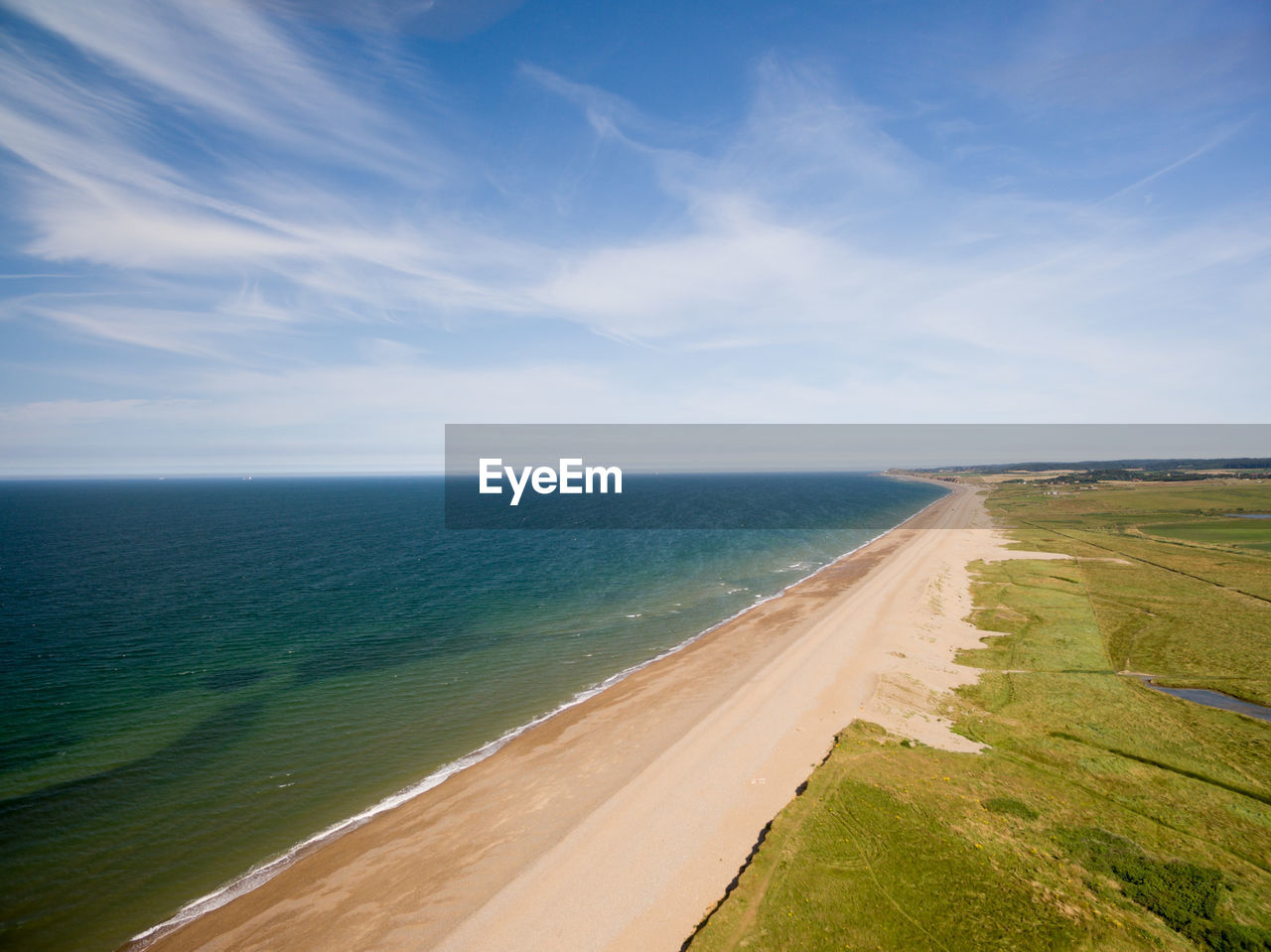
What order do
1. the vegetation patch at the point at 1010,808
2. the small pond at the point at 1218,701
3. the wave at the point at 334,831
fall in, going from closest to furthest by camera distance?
1. the wave at the point at 334,831
2. the vegetation patch at the point at 1010,808
3. the small pond at the point at 1218,701

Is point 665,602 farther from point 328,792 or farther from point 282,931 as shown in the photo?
point 282,931

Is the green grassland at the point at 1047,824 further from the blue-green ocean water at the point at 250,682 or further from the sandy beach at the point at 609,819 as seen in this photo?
the blue-green ocean water at the point at 250,682

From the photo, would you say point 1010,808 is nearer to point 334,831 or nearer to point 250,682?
point 334,831

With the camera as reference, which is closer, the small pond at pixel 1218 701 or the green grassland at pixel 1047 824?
the green grassland at pixel 1047 824

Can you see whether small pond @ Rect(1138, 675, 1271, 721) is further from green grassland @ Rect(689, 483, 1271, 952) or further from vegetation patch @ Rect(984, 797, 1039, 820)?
vegetation patch @ Rect(984, 797, 1039, 820)

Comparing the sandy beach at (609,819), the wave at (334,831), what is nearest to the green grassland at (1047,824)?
the sandy beach at (609,819)

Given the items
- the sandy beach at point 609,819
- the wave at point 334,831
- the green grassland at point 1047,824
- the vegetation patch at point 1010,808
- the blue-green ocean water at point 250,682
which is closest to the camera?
the green grassland at point 1047,824
